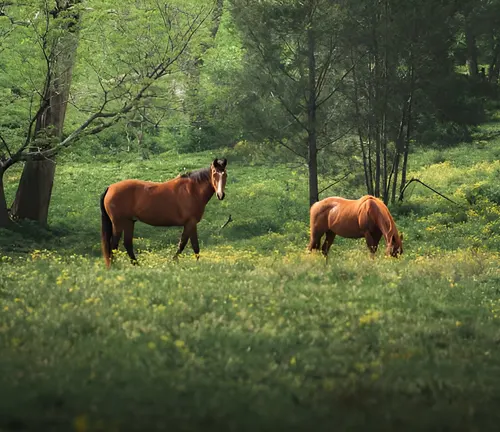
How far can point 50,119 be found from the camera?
26.5 meters

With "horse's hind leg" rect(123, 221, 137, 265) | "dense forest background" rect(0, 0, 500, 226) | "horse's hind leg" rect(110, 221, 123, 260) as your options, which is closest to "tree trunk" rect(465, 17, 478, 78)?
"dense forest background" rect(0, 0, 500, 226)

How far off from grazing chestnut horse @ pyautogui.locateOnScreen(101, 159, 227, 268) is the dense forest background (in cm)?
760

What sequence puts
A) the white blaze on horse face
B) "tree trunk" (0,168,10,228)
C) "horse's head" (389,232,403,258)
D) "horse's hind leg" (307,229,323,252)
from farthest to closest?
1. "tree trunk" (0,168,10,228)
2. "horse's hind leg" (307,229,323,252)
3. "horse's head" (389,232,403,258)
4. the white blaze on horse face

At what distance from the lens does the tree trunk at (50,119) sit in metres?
22.5

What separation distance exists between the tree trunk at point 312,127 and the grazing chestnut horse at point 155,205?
35.4ft

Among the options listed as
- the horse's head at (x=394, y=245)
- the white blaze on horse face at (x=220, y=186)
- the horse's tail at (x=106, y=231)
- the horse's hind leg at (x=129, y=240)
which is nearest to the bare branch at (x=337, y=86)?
the horse's head at (x=394, y=245)

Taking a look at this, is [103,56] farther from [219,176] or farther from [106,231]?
[219,176]

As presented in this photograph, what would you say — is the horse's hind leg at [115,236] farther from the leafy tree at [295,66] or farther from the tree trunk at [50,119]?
the leafy tree at [295,66]

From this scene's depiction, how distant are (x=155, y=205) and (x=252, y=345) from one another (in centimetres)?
868

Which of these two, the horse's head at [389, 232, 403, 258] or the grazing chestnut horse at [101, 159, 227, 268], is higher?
the grazing chestnut horse at [101, 159, 227, 268]

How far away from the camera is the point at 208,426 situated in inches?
213

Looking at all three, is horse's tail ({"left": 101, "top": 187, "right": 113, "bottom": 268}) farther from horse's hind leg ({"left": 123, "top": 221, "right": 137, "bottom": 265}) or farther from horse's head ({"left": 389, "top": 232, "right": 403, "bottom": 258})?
horse's head ({"left": 389, "top": 232, "right": 403, "bottom": 258})

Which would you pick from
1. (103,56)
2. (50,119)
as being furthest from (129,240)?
(50,119)

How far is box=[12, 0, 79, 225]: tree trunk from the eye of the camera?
22.5m
